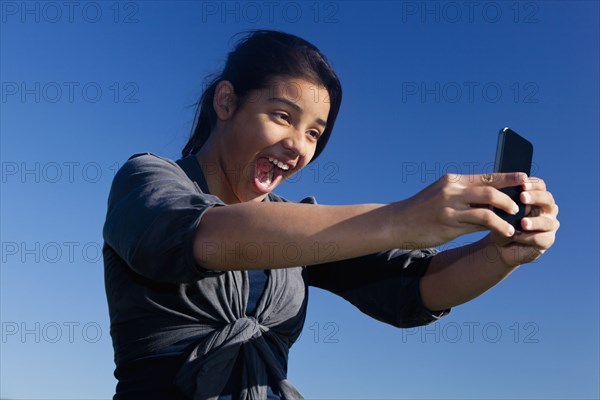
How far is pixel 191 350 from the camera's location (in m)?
2.47

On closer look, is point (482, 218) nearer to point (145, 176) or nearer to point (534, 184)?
point (534, 184)

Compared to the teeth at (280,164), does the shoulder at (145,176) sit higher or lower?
lower

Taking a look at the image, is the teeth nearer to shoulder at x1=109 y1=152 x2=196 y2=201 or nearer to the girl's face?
the girl's face

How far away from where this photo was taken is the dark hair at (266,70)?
3.25m

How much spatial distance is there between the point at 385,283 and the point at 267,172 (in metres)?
0.71

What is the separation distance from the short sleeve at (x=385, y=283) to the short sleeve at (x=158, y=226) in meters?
1.20

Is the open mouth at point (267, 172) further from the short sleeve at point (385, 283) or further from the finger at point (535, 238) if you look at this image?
the finger at point (535, 238)

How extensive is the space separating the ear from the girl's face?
Answer: 0.02 meters

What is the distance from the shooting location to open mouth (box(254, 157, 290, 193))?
10.5 ft

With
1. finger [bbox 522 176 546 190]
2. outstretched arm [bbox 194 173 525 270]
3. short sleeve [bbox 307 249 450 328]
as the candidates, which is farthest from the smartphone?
short sleeve [bbox 307 249 450 328]

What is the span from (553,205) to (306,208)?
86cm

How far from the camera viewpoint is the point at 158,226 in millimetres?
2137

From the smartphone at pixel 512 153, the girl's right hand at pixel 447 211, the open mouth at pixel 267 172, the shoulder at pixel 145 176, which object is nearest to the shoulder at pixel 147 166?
the shoulder at pixel 145 176

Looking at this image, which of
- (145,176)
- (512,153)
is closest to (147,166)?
(145,176)
